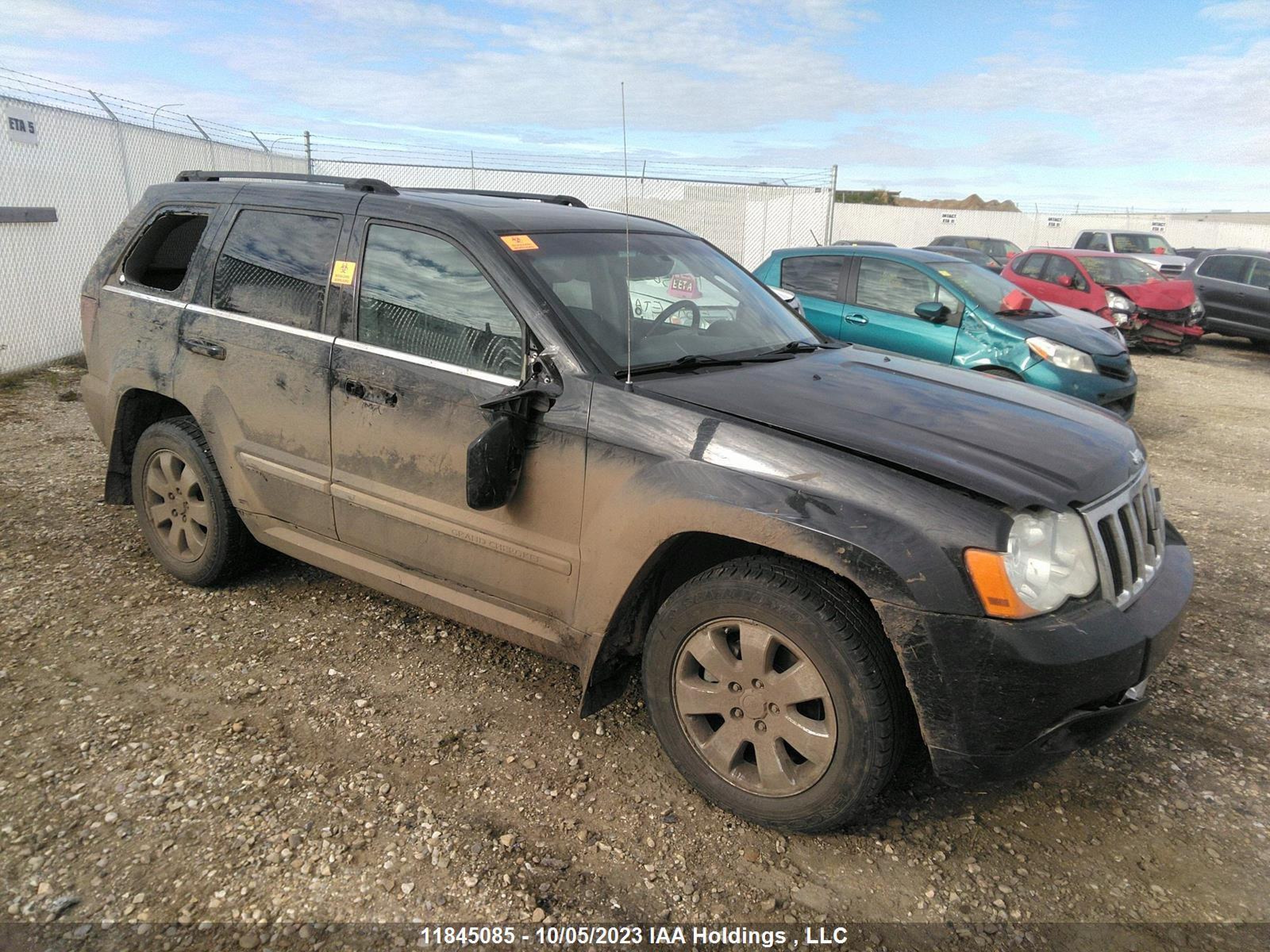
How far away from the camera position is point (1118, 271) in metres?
13.7

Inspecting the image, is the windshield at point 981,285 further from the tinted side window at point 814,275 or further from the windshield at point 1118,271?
the windshield at point 1118,271

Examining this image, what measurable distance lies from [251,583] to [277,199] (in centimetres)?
183

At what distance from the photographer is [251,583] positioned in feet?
13.8

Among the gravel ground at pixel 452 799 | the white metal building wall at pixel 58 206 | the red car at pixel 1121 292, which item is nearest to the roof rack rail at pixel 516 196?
the gravel ground at pixel 452 799

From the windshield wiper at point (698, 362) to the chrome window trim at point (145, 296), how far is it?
2242mm

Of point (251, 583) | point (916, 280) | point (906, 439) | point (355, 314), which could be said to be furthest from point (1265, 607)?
point (251, 583)

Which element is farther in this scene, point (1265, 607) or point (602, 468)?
point (1265, 607)

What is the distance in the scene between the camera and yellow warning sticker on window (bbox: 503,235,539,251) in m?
3.02

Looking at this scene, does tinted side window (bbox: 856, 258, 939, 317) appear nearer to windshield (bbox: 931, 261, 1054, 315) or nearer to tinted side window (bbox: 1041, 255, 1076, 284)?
windshield (bbox: 931, 261, 1054, 315)

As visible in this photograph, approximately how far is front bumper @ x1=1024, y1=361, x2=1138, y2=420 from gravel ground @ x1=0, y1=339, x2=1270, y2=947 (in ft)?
10.3

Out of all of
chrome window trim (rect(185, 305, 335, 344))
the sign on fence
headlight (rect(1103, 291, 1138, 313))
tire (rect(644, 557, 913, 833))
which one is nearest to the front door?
chrome window trim (rect(185, 305, 335, 344))

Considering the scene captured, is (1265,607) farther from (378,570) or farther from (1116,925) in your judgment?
(378,570)

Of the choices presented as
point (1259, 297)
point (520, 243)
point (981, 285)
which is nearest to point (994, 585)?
point (520, 243)

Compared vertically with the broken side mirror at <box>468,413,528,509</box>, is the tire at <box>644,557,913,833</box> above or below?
below
